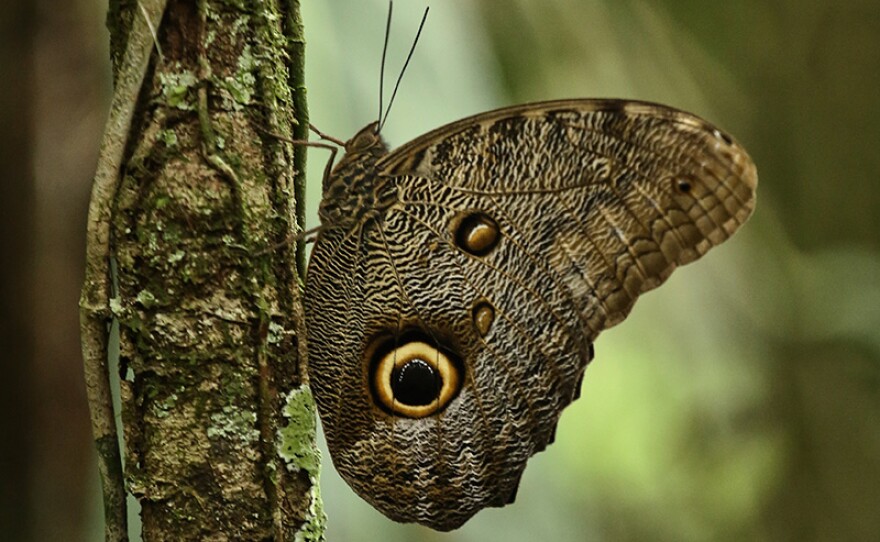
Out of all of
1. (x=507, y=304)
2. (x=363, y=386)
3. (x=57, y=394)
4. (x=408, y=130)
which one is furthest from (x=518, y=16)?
(x=57, y=394)

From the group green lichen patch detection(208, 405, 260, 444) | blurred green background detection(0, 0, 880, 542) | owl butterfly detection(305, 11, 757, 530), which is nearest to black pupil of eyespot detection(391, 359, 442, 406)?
owl butterfly detection(305, 11, 757, 530)

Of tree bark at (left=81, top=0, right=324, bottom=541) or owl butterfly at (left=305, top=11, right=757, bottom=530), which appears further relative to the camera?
owl butterfly at (left=305, top=11, right=757, bottom=530)

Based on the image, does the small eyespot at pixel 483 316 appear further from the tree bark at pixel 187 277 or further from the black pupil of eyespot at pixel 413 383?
the tree bark at pixel 187 277

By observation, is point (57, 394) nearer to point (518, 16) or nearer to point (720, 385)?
point (518, 16)

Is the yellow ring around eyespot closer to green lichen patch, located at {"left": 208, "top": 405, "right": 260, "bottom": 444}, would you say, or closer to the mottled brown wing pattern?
the mottled brown wing pattern

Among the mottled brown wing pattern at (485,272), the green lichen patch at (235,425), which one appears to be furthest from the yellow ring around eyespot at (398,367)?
the green lichen patch at (235,425)

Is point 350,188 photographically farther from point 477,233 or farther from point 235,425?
point 235,425

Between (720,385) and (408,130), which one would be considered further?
(720,385)
